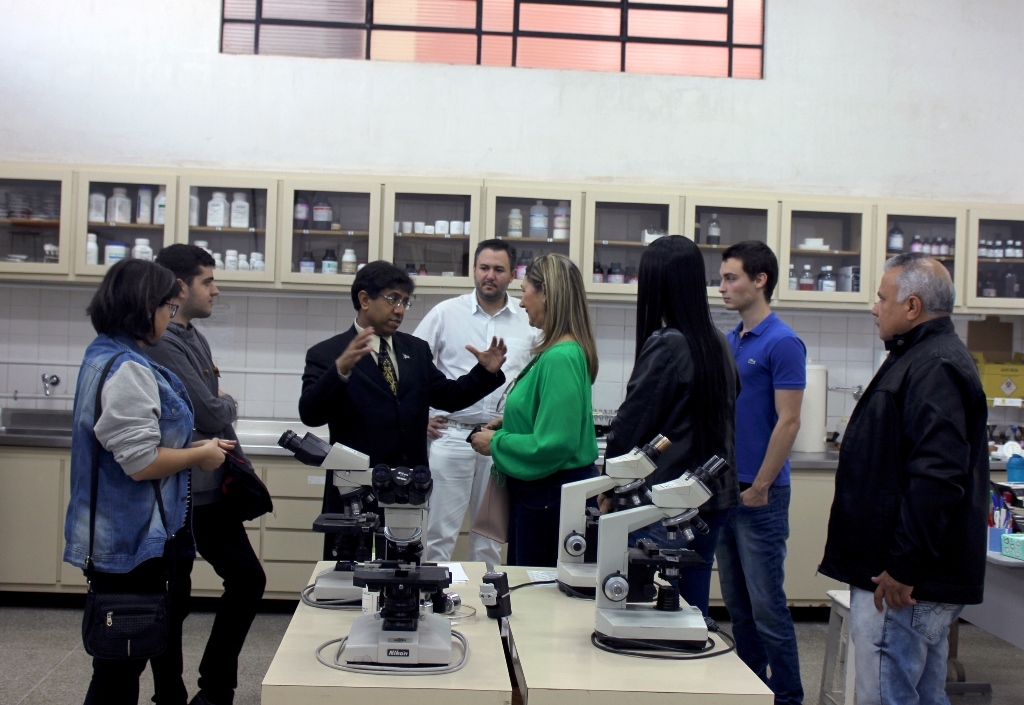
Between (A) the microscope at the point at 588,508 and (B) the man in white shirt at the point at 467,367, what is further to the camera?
(B) the man in white shirt at the point at 467,367

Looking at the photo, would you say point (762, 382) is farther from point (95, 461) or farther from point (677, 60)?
point (677, 60)

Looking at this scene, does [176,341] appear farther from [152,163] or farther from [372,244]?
[152,163]

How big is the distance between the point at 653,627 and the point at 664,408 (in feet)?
2.10

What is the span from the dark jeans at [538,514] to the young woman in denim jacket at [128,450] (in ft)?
2.79

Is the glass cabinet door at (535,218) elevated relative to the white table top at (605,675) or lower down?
elevated

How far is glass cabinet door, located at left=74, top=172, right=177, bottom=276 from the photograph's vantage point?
170 inches

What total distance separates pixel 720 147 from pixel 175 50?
297 centimetres

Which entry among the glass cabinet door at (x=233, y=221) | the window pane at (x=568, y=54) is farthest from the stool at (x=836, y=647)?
the window pane at (x=568, y=54)

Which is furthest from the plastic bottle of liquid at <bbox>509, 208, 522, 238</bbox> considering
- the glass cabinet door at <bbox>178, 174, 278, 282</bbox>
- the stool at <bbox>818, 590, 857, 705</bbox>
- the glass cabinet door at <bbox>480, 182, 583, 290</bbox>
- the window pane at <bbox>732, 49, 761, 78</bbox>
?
the stool at <bbox>818, 590, 857, 705</bbox>

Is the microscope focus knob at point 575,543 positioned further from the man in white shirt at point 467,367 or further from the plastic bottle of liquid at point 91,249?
the plastic bottle of liquid at point 91,249

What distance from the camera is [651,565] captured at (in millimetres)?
1751

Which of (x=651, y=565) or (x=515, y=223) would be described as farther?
(x=515, y=223)

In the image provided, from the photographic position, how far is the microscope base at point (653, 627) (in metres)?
1.69

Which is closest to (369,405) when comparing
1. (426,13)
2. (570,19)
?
(426,13)
